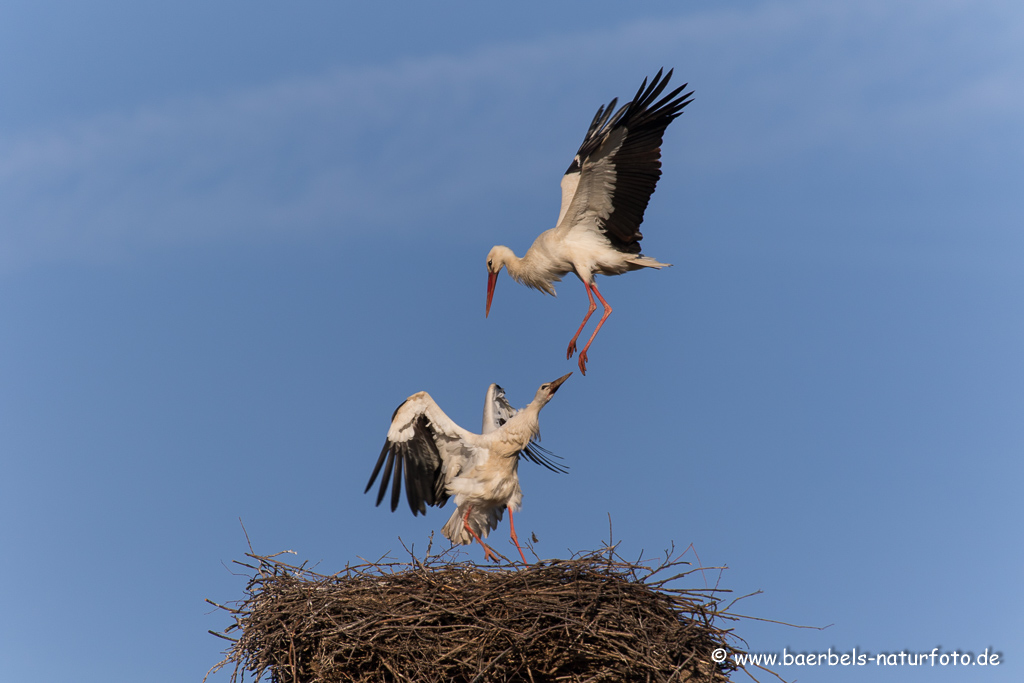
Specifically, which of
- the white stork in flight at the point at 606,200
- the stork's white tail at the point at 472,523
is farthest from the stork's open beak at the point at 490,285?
the stork's white tail at the point at 472,523

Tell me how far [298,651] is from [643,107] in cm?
487

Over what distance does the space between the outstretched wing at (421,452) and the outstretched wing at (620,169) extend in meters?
2.06

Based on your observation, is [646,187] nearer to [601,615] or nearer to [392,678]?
[601,615]

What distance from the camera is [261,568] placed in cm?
663

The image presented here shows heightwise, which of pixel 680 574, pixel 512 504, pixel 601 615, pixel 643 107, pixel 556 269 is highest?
pixel 643 107

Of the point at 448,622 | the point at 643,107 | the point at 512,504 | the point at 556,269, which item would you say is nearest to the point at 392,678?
the point at 448,622

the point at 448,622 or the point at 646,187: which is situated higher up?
the point at 646,187

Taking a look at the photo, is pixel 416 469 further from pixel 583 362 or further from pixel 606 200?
pixel 606 200

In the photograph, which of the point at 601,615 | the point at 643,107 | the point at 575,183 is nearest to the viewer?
the point at 601,615

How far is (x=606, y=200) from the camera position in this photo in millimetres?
8398

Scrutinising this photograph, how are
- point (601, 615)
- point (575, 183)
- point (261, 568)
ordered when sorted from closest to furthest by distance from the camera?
point (601, 615)
point (261, 568)
point (575, 183)

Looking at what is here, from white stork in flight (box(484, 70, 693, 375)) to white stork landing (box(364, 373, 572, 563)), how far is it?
36.2 inches

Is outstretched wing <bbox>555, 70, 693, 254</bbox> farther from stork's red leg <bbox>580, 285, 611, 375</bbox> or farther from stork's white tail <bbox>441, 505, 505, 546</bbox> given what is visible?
stork's white tail <bbox>441, 505, 505, 546</bbox>

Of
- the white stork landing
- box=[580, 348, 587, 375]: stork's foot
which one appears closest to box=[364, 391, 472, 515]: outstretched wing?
the white stork landing
